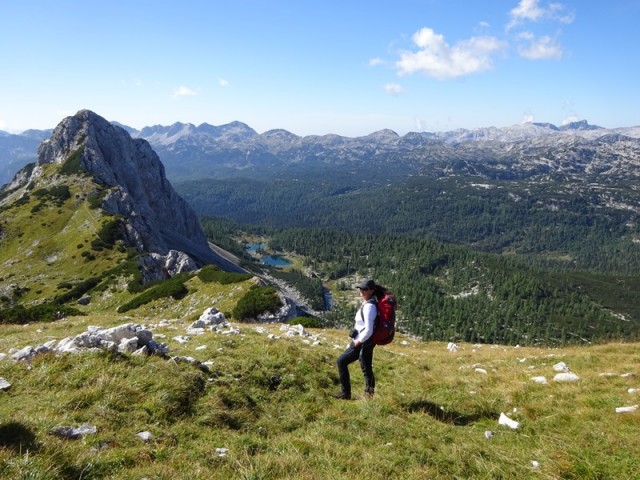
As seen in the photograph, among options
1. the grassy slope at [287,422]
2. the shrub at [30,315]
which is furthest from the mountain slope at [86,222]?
the grassy slope at [287,422]

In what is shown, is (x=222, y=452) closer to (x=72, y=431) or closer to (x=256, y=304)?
(x=72, y=431)

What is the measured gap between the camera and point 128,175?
160m

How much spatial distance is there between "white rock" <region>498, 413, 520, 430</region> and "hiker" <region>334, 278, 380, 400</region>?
3.84 metres

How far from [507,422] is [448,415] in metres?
1.68

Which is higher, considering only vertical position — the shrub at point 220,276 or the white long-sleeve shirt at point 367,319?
the white long-sleeve shirt at point 367,319

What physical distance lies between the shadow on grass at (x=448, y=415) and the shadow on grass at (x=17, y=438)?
918 centimetres

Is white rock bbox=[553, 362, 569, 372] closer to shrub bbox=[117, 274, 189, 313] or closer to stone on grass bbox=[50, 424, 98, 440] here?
stone on grass bbox=[50, 424, 98, 440]

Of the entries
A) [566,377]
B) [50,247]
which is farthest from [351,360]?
[50,247]

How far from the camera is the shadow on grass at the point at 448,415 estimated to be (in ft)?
37.3

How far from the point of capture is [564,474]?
7207 mm

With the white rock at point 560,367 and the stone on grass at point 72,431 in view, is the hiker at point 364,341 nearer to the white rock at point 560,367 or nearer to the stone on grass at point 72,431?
the stone on grass at point 72,431

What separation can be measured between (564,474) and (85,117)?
611 feet

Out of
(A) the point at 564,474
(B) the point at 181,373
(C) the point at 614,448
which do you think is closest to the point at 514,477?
(A) the point at 564,474

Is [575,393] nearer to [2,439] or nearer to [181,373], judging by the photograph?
[181,373]
